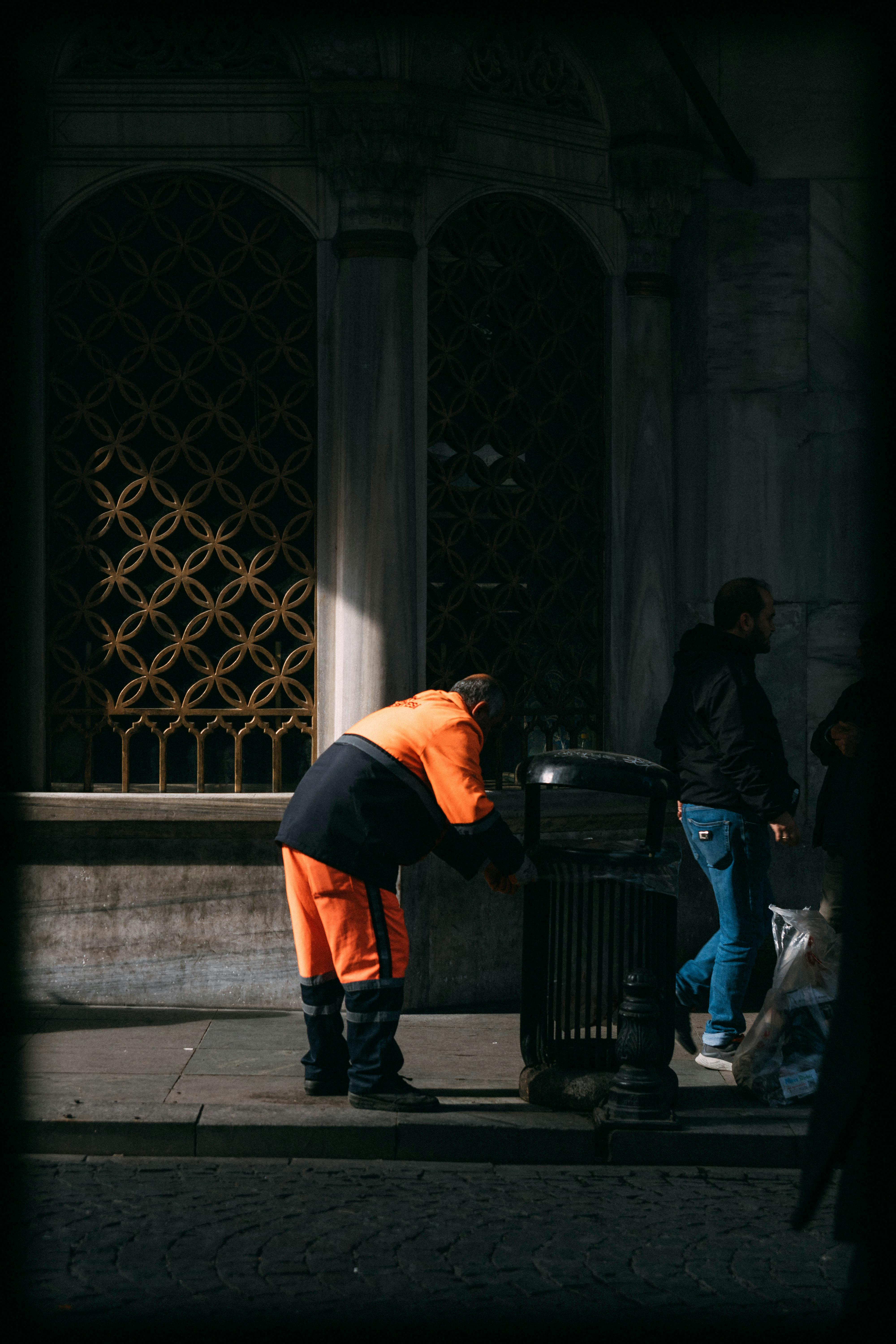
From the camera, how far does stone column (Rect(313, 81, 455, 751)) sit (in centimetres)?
780

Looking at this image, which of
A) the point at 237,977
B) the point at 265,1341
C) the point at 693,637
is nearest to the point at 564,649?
the point at 693,637

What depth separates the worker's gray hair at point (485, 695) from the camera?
233 inches

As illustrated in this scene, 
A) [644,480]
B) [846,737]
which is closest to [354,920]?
[846,737]

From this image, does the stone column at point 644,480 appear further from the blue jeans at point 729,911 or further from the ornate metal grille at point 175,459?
the blue jeans at point 729,911

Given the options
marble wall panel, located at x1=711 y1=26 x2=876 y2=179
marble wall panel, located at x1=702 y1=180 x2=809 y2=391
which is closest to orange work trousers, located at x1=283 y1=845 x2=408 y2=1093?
marble wall panel, located at x1=702 y1=180 x2=809 y2=391

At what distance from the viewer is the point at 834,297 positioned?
877 centimetres

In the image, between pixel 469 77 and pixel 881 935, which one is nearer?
pixel 881 935

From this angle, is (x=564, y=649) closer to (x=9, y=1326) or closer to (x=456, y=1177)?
(x=456, y=1177)

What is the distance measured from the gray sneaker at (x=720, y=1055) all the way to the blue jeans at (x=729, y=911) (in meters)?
0.02

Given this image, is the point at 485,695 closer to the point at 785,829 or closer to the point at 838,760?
the point at 785,829

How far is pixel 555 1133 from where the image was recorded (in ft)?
18.1

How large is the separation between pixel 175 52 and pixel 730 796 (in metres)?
4.60

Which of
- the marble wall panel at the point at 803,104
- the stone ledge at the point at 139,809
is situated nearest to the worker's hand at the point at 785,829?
the stone ledge at the point at 139,809

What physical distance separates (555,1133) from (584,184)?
5.21 m
